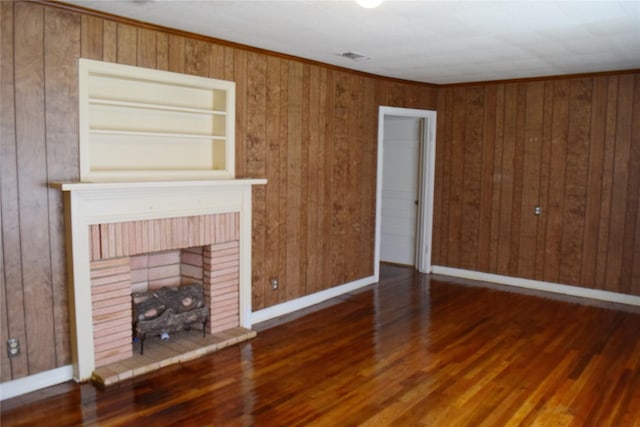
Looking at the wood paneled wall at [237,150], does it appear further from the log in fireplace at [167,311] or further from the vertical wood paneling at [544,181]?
the vertical wood paneling at [544,181]

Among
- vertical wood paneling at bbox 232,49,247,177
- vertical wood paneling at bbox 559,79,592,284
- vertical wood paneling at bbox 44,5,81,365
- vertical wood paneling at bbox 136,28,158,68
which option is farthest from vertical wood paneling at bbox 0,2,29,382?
vertical wood paneling at bbox 559,79,592,284

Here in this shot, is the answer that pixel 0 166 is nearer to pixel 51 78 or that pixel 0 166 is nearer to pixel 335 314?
pixel 51 78

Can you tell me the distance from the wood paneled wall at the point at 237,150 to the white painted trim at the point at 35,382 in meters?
0.05

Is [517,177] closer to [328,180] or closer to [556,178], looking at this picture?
[556,178]

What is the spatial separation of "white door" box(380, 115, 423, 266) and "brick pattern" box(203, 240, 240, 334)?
10.8 ft

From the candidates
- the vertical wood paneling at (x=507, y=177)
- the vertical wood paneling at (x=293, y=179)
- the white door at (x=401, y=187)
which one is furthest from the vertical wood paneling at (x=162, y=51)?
the vertical wood paneling at (x=507, y=177)

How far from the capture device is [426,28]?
146 inches

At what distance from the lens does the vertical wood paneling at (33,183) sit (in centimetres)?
320

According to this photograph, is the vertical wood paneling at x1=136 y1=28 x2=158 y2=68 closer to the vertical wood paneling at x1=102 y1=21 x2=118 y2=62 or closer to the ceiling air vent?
the vertical wood paneling at x1=102 y1=21 x2=118 y2=62

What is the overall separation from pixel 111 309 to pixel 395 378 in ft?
6.62

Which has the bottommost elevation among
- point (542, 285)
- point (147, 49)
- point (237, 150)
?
point (542, 285)

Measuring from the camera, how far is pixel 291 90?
4.96 meters

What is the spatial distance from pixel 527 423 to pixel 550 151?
370 centimetres

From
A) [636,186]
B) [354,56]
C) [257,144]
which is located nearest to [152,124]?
[257,144]
